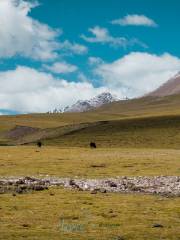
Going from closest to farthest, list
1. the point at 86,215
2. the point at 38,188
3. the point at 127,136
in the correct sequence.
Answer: the point at 86,215
the point at 38,188
the point at 127,136

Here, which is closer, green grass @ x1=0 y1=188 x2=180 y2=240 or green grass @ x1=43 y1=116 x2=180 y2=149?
green grass @ x1=0 y1=188 x2=180 y2=240

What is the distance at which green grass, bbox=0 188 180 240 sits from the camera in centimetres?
2202

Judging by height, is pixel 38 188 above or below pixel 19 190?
above

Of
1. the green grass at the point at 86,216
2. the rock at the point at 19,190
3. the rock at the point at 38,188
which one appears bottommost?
the green grass at the point at 86,216

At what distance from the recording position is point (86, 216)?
27.0 m

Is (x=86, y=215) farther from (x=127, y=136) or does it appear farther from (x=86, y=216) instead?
(x=127, y=136)

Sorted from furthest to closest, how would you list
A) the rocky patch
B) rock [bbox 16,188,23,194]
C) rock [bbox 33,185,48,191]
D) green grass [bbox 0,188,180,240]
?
the rocky patch, rock [bbox 33,185,48,191], rock [bbox 16,188,23,194], green grass [bbox 0,188,180,240]

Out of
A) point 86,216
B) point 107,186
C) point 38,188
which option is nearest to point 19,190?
point 38,188

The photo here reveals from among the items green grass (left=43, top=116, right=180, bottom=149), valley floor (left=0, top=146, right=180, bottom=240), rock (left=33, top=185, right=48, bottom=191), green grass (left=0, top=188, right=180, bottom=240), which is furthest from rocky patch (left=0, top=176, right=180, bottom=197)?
green grass (left=43, top=116, right=180, bottom=149)

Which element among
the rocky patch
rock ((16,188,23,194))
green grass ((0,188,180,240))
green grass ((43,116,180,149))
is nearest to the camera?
green grass ((0,188,180,240))

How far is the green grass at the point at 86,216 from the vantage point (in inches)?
867

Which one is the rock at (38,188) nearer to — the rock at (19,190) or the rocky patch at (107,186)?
the rocky patch at (107,186)

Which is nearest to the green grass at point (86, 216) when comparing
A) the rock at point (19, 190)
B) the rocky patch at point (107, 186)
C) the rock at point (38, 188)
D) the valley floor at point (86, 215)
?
the valley floor at point (86, 215)

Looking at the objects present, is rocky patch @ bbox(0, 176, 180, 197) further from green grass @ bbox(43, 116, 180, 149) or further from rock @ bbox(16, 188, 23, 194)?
green grass @ bbox(43, 116, 180, 149)
